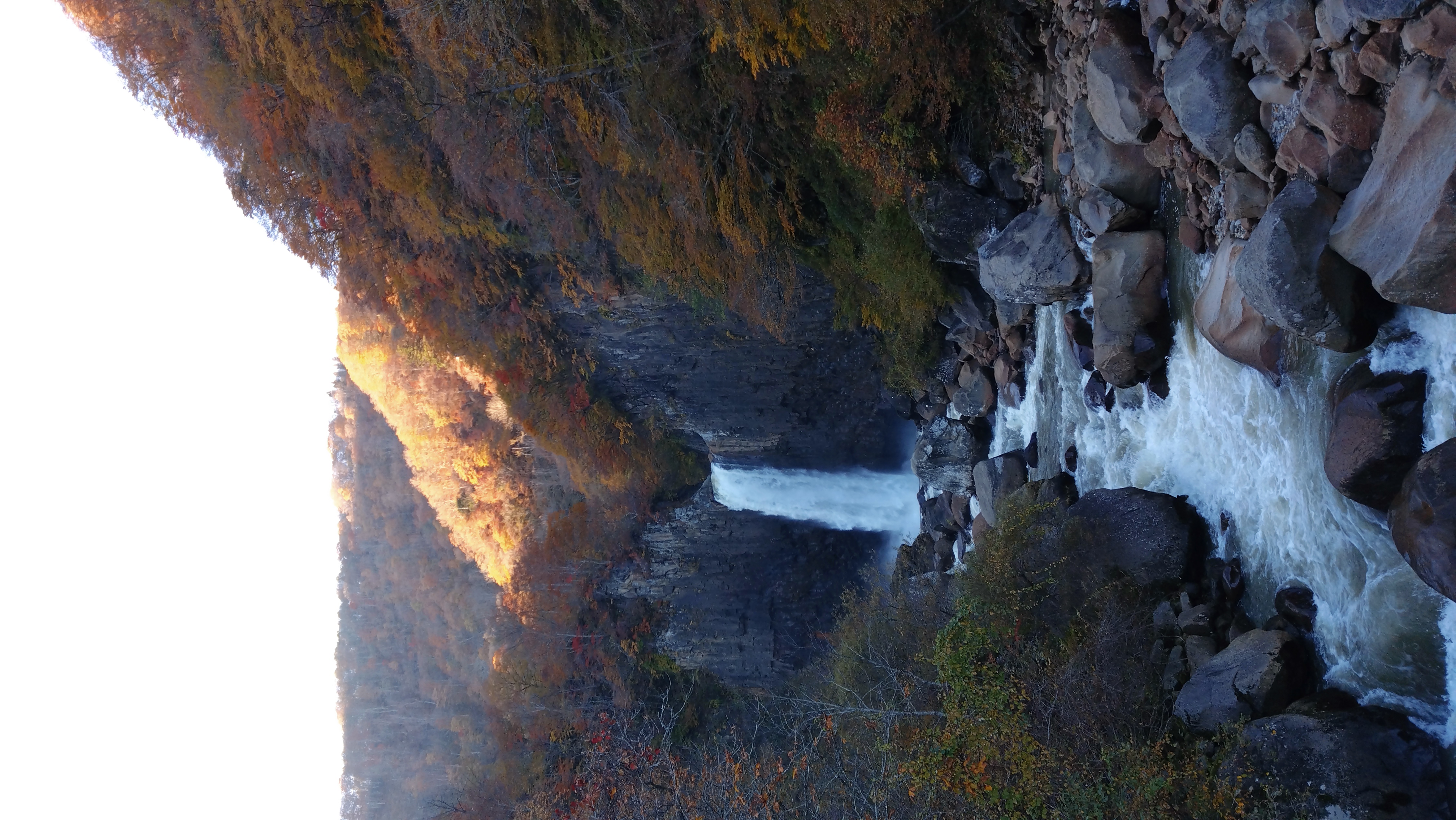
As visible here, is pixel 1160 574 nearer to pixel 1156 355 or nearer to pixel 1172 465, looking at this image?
pixel 1172 465

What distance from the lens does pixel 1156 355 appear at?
8.55 meters

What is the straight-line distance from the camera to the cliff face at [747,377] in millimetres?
15156

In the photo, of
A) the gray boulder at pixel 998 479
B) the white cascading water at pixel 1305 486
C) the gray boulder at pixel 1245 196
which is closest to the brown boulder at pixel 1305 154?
the gray boulder at pixel 1245 196

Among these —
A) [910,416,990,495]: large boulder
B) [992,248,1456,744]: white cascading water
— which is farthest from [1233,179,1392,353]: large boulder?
[910,416,990,495]: large boulder

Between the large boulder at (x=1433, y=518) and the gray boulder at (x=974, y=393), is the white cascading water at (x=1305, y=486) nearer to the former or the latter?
the large boulder at (x=1433, y=518)

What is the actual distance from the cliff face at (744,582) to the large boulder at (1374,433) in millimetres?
13123

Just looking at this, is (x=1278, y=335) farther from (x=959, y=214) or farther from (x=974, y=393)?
(x=974, y=393)

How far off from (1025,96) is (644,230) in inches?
227

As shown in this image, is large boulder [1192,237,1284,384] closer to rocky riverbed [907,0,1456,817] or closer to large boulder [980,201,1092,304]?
rocky riverbed [907,0,1456,817]

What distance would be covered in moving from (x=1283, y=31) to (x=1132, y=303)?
3113mm

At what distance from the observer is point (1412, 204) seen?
195 inches

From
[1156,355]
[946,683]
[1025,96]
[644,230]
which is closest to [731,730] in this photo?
[946,683]

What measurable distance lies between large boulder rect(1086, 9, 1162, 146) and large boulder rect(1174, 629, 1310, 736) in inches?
186

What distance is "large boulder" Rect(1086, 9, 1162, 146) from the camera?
296 inches
